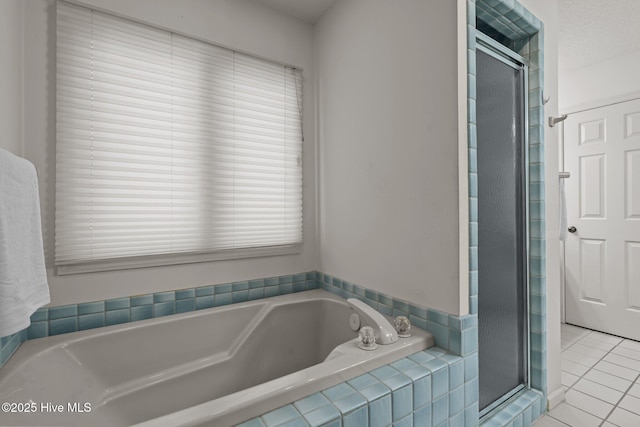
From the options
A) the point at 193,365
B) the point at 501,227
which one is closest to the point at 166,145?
the point at 193,365

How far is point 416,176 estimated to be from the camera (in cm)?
132

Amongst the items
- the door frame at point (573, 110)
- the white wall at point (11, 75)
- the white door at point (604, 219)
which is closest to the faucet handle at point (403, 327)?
the white wall at point (11, 75)

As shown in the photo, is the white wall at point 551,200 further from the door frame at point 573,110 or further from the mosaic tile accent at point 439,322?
the door frame at point 573,110

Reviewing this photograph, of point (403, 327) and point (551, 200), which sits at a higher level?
point (551, 200)

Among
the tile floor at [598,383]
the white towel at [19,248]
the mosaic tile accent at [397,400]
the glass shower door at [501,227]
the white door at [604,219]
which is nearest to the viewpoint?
the white towel at [19,248]

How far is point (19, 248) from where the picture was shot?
79 cm

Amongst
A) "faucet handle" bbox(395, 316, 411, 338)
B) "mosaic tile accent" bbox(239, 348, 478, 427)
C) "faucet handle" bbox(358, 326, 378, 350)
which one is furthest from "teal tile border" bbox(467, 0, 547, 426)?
"faucet handle" bbox(358, 326, 378, 350)

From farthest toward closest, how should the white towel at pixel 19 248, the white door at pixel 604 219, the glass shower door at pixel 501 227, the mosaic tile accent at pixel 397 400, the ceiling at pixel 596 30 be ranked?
the white door at pixel 604 219, the ceiling at pixel 596 30, the glass shower door at pixel 501 227, the mosaic tile accent at pixel 397 400, the white towel at pixel 19 248

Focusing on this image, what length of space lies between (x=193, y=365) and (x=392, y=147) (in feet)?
4.90

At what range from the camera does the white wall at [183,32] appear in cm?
129

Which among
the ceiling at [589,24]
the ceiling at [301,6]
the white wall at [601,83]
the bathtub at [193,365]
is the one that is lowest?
the bathtub at [193,365]

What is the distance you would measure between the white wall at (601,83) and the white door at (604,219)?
0.10m

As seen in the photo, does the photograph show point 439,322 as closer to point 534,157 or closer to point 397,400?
point 397,400

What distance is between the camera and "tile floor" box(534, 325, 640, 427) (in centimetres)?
152
